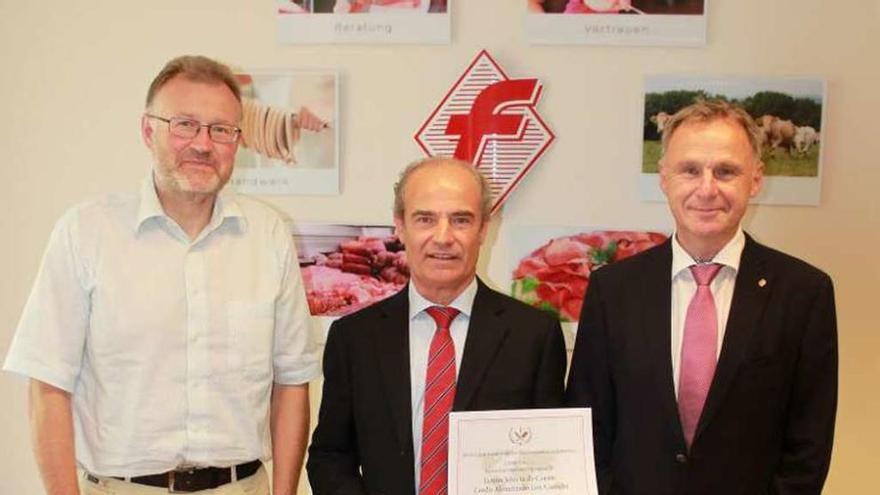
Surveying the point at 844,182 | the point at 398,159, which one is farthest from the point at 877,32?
the point at 398,159

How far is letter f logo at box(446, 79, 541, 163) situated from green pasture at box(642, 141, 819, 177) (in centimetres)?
49

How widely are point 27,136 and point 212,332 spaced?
5.63 ft

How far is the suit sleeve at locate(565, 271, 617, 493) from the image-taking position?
187 centimetres

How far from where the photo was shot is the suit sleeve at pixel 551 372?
6.03ft

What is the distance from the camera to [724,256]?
5.89 ft

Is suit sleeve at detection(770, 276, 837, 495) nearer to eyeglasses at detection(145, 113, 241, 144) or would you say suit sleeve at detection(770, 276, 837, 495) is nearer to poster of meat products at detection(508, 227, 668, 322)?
poster of meat products at detection(508, 227, 668, 322)

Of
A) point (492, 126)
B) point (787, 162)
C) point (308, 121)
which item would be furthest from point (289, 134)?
point (787, 162)

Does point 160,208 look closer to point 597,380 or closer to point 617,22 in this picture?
point 597,380

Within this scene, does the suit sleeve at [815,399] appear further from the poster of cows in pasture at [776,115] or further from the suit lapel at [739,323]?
the poster of cows in pasture at [776,115]

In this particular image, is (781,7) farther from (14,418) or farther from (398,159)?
(14,418)

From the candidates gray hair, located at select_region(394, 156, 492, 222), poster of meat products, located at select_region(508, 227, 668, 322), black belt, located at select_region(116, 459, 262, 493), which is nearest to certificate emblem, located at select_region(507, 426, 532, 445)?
gray hair, located at select_region(394, 156, 492, 222)

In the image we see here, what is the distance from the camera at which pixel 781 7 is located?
2744 millimetres

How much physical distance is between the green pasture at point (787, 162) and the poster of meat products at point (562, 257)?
0.33 m

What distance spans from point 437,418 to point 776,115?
6.05ft
